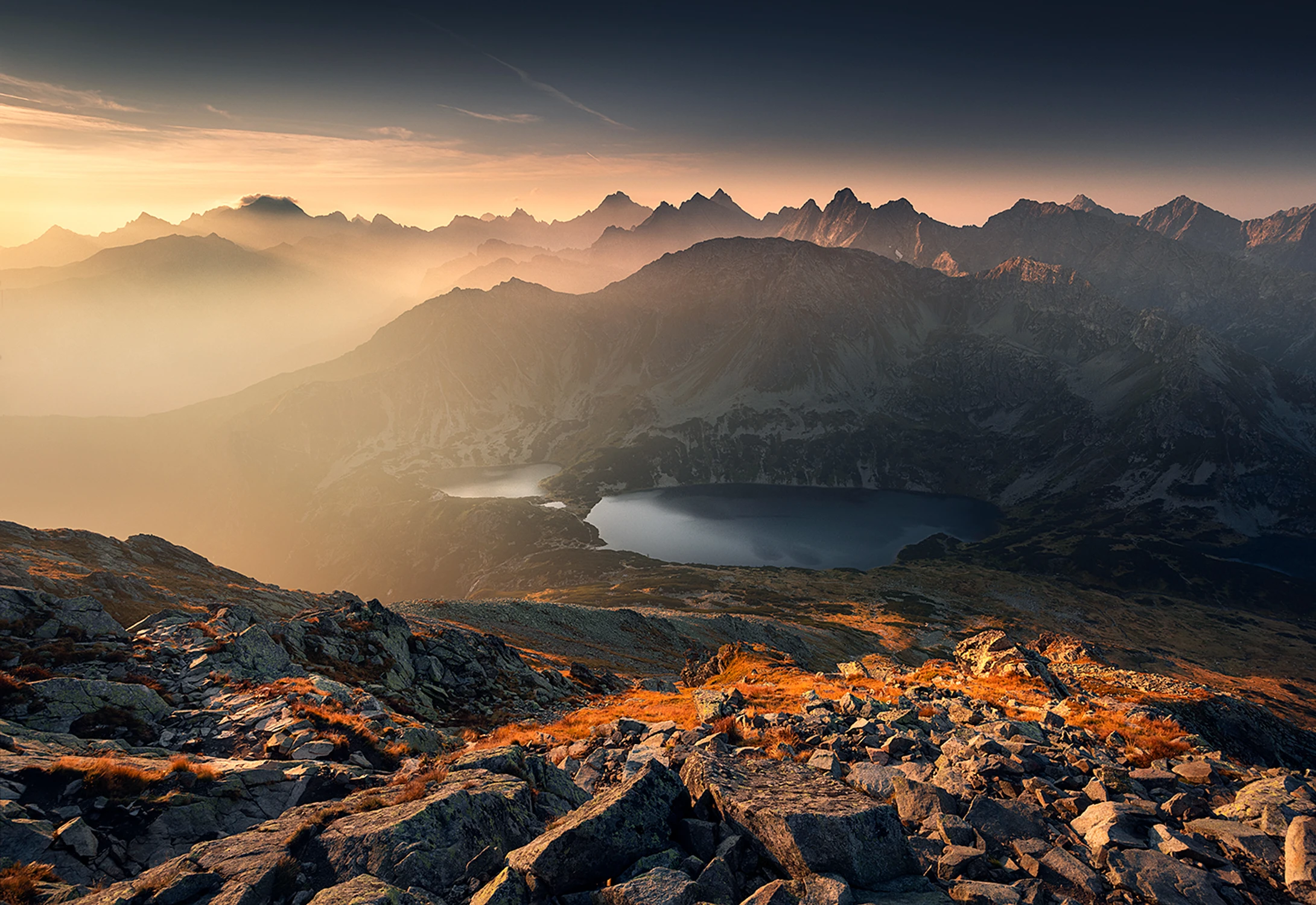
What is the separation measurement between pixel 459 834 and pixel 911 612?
700 feet

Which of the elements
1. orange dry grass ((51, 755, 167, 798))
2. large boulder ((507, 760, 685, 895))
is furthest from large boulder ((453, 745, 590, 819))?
orange dry grass ((51, 755, 167, 798))

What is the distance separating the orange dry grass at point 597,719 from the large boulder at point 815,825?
10958mm

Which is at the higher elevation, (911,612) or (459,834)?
(459,834)

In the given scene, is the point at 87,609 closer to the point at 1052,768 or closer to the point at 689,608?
the point at 1052,768

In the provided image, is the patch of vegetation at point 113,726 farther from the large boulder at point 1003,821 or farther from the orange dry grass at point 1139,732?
the orange dry grass at point 1139,732

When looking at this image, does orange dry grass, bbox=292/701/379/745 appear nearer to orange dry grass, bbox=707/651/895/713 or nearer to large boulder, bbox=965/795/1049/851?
orange dry grass, bbox=707/651/895/713

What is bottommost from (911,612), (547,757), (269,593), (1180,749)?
(911,612)

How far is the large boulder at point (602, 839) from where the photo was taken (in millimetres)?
11406

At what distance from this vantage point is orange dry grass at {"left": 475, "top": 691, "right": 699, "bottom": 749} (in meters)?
26.9

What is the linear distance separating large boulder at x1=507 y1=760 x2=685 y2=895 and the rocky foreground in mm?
51

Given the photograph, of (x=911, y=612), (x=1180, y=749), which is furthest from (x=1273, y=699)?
(x=1180, y=749)

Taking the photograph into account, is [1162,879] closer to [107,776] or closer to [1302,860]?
[1302,860]

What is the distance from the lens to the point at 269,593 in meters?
61.6

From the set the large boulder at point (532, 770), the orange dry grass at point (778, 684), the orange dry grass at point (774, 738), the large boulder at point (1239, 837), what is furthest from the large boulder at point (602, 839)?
the orange dry grass at point (778, 684)
